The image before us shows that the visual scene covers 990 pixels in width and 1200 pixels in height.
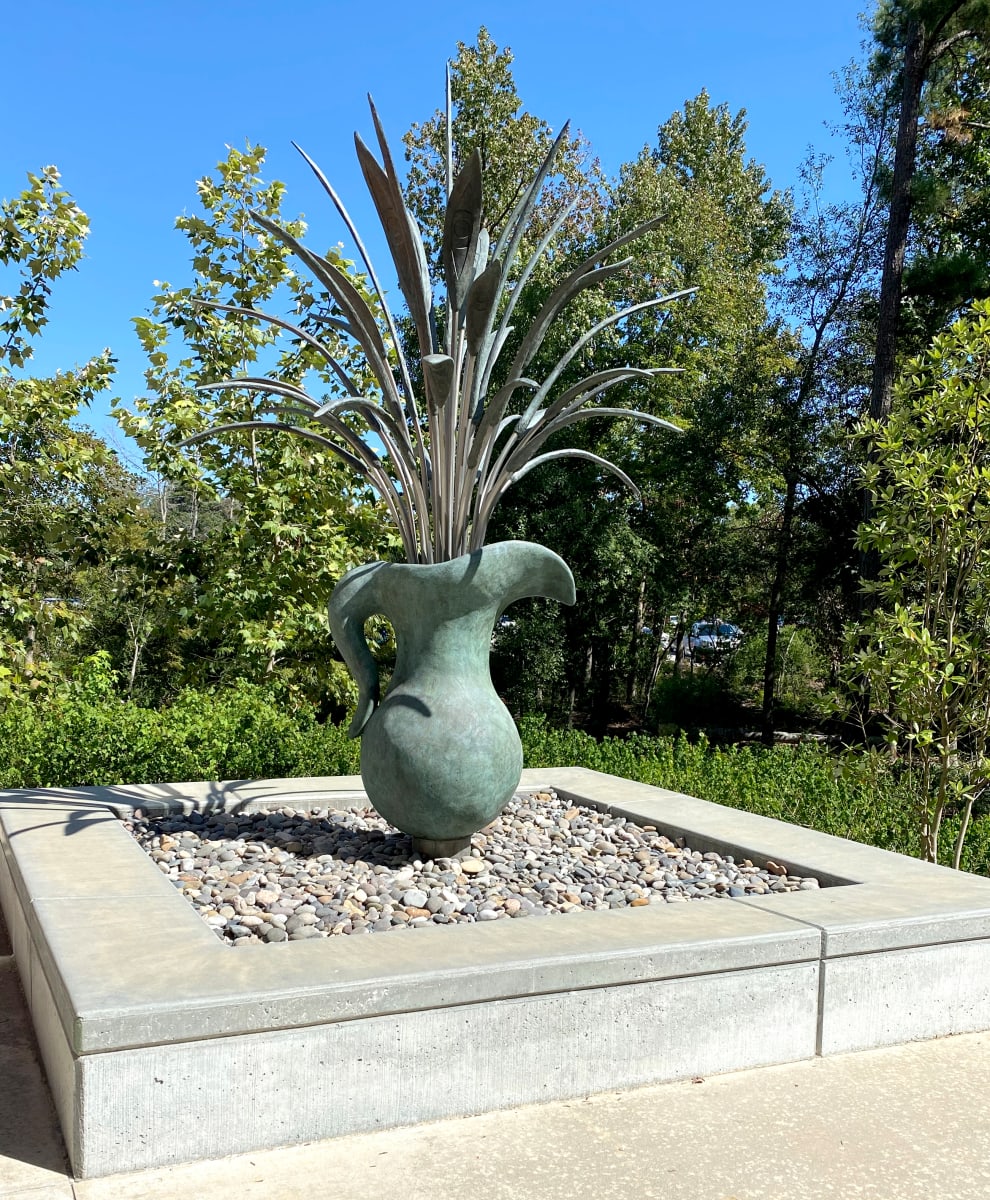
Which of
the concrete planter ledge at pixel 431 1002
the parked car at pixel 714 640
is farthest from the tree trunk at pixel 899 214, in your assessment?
the concrete planter ledge at pixel 431 1002

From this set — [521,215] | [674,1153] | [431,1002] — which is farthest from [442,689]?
[674,1153]

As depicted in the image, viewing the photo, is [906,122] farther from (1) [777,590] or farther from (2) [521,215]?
(2) [521,215]

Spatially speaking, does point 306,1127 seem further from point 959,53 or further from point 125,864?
point 959,53

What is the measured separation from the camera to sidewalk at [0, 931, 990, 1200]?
244 centimetres

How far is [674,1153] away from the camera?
263 cm

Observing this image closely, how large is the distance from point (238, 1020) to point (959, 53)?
536 inches

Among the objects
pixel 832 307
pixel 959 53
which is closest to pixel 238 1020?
pixel 959 53

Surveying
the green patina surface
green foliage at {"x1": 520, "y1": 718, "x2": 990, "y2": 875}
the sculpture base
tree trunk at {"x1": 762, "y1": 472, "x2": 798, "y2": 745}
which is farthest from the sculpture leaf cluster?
tree trunk at {"x1": 762, "y1": 472, "x2": 798, "y2": 745}

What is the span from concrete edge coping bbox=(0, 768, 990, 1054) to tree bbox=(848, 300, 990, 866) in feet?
4.10

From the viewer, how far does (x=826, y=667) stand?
53.3 feet

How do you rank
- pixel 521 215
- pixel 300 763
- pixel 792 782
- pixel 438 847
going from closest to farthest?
pixel 521 215 → pixel 438 847 → pixel 300 763 → pixel 792 782

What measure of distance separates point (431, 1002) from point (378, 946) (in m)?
0.32

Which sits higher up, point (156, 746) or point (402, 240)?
point (402, 240)

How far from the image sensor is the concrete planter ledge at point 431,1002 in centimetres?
252
